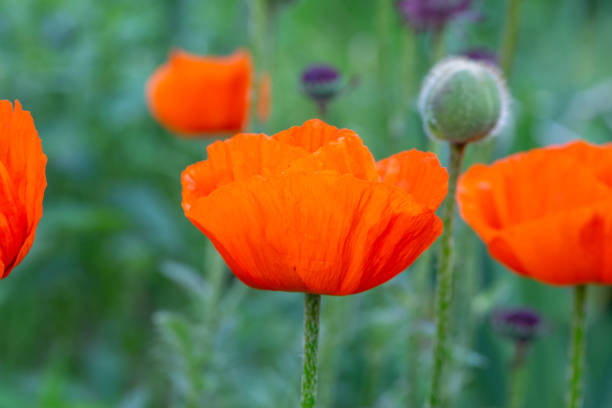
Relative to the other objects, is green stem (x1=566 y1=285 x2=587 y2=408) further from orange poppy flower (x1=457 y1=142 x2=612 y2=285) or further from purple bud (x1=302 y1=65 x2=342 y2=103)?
purple bud (x1=302 y1=65 x2=342 y2=103)

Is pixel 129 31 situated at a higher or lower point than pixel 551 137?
higher

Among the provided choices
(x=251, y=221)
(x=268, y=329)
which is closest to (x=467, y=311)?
(x=268, y=329)

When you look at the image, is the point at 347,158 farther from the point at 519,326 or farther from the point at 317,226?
the point at 519,326

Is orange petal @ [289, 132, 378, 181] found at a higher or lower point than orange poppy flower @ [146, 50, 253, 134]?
lower

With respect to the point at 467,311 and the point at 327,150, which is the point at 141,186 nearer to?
the point at 467,311

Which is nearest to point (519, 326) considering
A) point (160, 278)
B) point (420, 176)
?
point (420, 176)

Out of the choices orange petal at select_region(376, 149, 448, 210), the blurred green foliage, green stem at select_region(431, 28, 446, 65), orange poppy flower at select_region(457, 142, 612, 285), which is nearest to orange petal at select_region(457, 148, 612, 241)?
orange poppy flower at select_region(457, 142, 612, 285)

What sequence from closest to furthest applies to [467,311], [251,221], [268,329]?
[251,221] → [467,311] → [268,329]
